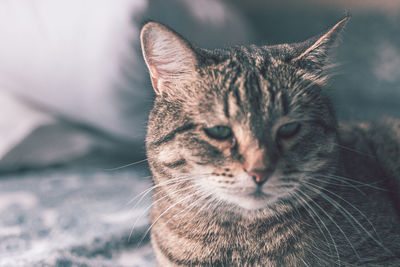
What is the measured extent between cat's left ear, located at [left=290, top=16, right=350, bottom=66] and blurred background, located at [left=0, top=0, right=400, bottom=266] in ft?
1.66

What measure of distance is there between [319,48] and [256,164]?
339 mm

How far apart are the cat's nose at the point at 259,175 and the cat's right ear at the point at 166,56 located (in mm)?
285

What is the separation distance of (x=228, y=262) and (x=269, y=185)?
0.22 m

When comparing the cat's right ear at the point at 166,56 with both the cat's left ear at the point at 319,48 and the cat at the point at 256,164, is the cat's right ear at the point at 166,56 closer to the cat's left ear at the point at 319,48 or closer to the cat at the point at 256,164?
the cat at the point at 256,164

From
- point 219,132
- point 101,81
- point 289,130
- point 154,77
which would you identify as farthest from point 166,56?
point 101,81

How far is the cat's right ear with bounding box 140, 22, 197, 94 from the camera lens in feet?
2.66

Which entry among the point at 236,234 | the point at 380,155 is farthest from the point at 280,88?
the point at 380,155

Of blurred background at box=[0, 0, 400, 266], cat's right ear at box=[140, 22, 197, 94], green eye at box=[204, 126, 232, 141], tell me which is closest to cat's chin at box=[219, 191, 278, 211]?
green eye at box=[204, 126, 232, 141]

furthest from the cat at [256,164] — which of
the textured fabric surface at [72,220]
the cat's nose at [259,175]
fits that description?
the textured fabric surface at [72,220]

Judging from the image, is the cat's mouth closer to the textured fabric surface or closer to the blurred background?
the textured fabric surface

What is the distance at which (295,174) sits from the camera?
765mm

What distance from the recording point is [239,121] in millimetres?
769

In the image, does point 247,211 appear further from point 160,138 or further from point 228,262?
point 160,138

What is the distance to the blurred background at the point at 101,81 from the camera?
4.49 feet
